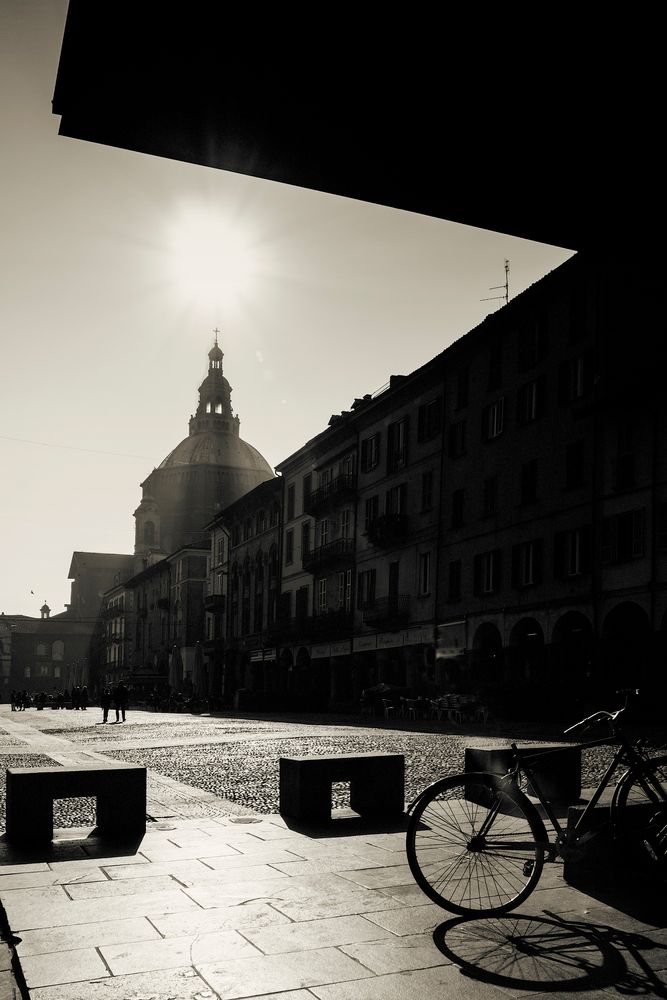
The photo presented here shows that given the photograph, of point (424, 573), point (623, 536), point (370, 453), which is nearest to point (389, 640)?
point (424, 573)

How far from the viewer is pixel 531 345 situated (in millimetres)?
33938

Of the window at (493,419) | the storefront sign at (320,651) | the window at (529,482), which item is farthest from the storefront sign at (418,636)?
the storefront sign at (320,651)

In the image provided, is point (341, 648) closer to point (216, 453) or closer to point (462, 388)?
point (462, 388)

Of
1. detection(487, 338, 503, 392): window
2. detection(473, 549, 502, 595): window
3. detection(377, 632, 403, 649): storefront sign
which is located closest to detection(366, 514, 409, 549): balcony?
detection(377, 632, 403, 649): storefront sign

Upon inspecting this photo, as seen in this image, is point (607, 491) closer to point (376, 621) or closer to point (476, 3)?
point (376, 621)

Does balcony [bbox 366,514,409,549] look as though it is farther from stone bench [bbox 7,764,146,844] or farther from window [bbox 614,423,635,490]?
stone bench [bbox 7,764,146,844]

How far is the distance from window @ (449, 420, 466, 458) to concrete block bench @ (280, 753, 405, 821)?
29433 millimetres

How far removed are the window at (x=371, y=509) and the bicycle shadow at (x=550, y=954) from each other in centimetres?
3969

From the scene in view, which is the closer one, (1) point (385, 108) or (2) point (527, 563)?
(1) point (385, 108)

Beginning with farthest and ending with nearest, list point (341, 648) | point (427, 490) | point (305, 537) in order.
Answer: point (305, 537) < point (341, 648) < point (427, 490)

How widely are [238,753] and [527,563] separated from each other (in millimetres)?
17727

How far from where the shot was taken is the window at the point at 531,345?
3331 centimetres

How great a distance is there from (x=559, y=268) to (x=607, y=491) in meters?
7.08

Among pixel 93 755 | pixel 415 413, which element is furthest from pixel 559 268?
pixel 93 755
